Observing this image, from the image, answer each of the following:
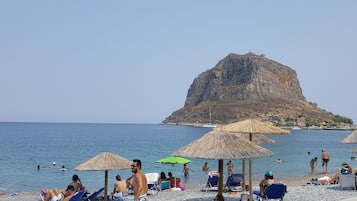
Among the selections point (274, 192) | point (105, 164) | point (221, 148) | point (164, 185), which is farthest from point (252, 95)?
point (221, 148)

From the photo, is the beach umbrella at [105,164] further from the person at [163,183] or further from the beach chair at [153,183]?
the person at [163,183]

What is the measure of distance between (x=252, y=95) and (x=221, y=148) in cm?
16112

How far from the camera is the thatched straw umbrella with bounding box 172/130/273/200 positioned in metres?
10.3

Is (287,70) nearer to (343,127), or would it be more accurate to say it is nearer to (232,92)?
(232,92)

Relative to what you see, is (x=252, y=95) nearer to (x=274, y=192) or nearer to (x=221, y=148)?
(x=274, y=192)

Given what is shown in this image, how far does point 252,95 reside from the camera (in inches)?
6663

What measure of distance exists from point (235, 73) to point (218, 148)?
583ft

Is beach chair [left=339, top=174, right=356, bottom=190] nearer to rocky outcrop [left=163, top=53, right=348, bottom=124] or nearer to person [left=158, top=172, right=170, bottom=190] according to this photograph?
person [left=158, top=172, right=170, bottom=190]

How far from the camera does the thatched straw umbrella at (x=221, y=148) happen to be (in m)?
10.3

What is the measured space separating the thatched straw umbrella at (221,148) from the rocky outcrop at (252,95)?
13894 centimetres

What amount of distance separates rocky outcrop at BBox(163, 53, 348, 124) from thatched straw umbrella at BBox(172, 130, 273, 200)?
5470 inches

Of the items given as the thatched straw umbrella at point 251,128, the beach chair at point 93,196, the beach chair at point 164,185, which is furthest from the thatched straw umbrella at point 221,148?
the beach chair at point 164,185

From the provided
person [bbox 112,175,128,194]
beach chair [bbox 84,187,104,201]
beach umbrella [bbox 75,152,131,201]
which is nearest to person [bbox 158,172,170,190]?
person [bbox 112,175,128,194]

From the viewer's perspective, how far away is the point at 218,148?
34.1 feet
